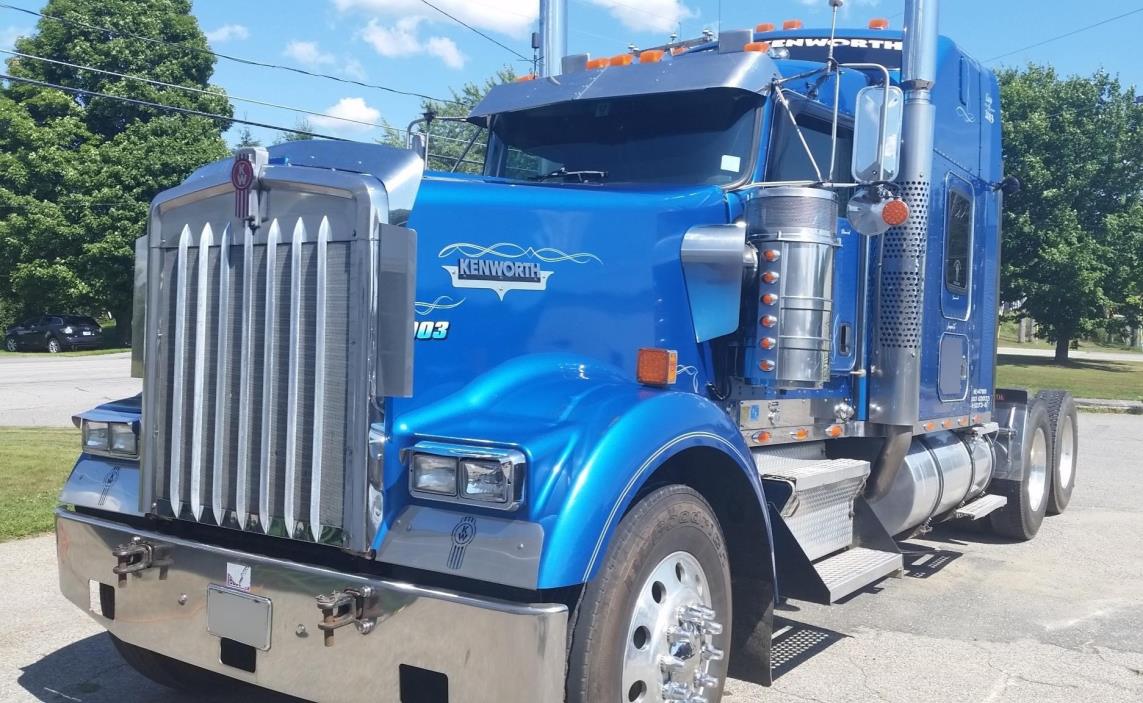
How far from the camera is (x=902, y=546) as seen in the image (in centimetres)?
791

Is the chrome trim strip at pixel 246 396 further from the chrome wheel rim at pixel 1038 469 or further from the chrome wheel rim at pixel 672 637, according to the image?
the chrome wheel rim at pixel 1038 469

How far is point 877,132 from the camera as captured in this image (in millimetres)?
4566

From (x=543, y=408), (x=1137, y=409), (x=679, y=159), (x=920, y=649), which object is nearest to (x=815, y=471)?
(x=920, y=649)

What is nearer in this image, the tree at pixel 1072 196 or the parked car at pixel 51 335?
the tree at pixel 1072 196

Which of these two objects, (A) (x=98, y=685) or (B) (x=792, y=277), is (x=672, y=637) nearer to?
(B) (x=792, y=277)

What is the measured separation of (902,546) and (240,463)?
577cm

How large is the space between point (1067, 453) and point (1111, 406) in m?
13.7

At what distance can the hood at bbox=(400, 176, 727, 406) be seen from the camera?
3.65m

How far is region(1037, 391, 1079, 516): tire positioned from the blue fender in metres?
6.15

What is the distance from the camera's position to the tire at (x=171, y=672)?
4.32 metres

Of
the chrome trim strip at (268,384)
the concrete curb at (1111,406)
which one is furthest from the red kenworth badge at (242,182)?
the concrete curb at (1111,406)

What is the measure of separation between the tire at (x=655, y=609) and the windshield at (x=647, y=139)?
1793 millimetres

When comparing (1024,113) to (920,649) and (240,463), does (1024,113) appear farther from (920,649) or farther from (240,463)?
(240,463)

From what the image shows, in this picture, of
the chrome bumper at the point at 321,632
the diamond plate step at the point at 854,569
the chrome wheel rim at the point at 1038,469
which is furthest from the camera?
the chrome wheel rim at the point at 1038,469
